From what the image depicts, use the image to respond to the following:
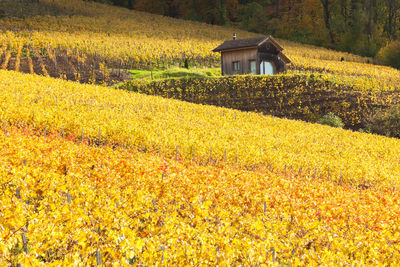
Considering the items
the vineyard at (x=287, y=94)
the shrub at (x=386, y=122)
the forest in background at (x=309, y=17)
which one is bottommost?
the shrub at (x=386, y=122)

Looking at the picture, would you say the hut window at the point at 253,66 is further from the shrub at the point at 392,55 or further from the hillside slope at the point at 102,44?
the shrub at the point at 392,55

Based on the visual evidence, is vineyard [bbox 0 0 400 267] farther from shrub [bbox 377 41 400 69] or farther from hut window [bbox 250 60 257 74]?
shrub [bbox 377 41 400 69]

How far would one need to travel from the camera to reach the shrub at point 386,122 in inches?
1188

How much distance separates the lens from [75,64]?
4241 centimetres

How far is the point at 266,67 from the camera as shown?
45.4 meters

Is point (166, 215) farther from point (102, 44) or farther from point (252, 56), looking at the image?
point (102, 44)

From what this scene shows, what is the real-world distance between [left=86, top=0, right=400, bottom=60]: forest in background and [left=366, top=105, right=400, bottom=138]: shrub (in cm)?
3865

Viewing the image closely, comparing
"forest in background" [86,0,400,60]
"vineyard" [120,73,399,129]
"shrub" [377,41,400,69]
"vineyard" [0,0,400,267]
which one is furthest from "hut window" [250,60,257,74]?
"forest in background" [86,0,400,60]

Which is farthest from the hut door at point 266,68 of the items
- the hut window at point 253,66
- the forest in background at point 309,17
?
the forest in background at point 309,17

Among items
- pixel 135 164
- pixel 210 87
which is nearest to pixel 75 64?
pixel 210 87

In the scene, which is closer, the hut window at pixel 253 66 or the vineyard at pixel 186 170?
the vineyard at pixel 186 170

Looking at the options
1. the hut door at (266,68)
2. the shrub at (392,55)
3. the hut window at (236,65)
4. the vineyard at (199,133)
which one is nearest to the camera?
the vineyard at (199,133)

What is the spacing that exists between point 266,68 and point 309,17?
4757 cm

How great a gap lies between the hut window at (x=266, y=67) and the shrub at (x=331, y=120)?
571 inches
